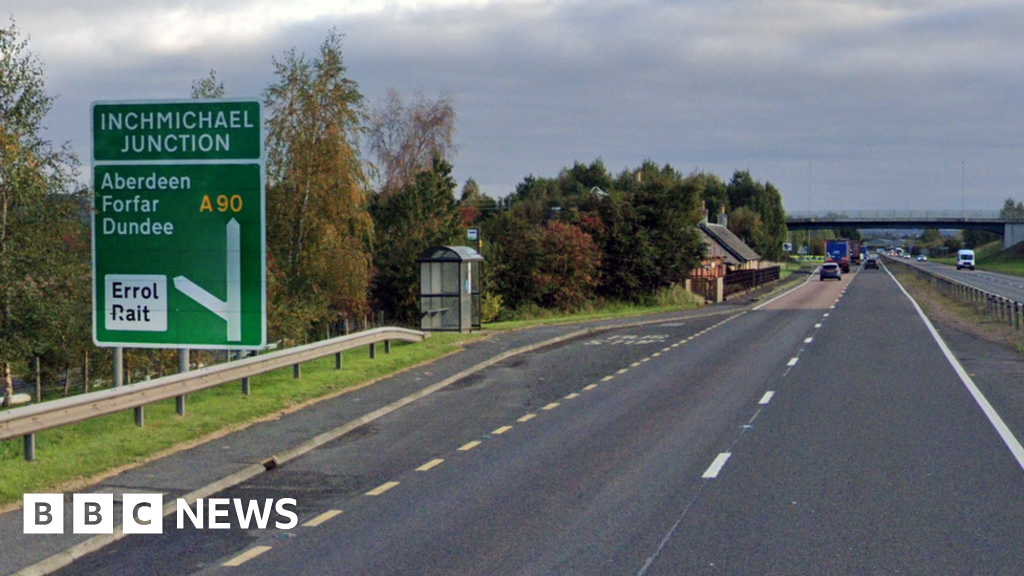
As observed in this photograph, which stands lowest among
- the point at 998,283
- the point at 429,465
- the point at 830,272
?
the point at 998,283

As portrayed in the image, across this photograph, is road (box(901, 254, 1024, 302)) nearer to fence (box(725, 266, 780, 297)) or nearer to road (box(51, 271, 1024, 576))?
fence (box(725, 266, 780, 297))

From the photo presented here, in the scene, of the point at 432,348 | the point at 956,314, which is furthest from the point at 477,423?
the point at 956,314

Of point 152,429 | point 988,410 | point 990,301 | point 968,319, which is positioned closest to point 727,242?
point 990,301

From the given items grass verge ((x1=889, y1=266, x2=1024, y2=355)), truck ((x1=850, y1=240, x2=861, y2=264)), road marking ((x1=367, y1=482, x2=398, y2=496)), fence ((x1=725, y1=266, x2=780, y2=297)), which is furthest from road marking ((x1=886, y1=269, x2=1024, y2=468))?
truck ((x1=850, y1=240, x2=861, y2=264))

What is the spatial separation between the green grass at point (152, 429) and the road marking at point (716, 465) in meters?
5.97

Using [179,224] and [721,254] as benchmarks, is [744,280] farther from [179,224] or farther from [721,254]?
[179,224]

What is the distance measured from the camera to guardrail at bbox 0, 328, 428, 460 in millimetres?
10688

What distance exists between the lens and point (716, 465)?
38.5 feet

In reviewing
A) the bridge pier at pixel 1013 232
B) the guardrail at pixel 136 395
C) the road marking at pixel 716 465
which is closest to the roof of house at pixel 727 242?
the bridge pier at pixel 1013 232

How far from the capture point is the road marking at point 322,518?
9203 mm

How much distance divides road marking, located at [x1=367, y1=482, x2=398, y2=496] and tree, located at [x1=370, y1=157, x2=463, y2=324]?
32252 millimetres

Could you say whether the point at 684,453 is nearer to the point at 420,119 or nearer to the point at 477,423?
the point at 477,423

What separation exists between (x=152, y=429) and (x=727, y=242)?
3258 inches

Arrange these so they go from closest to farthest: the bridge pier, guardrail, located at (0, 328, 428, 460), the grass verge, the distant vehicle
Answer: guardrail, located at (0, 328, 428, 460), the grass verge, the distant vehicle, the bridge pier
